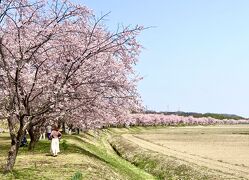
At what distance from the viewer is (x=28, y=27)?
65.1 feet

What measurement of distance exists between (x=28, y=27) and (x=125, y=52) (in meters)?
4.96

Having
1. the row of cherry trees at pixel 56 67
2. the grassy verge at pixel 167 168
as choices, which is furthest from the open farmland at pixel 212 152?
the row of cherry trees at pixel 56 67

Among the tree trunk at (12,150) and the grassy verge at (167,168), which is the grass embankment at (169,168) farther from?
the tree trunk at (12,150)

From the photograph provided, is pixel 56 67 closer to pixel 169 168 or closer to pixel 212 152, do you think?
pixel 169 168

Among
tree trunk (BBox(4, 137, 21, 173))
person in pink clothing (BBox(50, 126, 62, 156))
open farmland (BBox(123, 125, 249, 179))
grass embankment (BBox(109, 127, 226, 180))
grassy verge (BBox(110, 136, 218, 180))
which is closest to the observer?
tree trunk (BBox(4, 137, 21, 173))

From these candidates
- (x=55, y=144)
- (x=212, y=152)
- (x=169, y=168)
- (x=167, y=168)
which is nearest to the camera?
(x=55, y=144)

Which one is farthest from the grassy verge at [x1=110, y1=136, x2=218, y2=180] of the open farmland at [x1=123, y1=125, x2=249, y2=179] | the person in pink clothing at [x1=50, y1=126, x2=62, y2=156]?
the person in pink clothing at [x1=50, y1=126, x2=62, y2=156]

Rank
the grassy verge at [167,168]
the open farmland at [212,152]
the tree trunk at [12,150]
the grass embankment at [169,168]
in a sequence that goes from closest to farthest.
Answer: the tree trunk at [12,150], the grass embankment at [169,168], the grassy verge at [167,168], the open farmland at [212,152]

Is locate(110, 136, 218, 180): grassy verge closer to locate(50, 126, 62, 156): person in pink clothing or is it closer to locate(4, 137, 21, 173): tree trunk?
locate(50, 126, 62, 156): person in pink clothing

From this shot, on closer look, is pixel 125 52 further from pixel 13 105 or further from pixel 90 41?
pixel 13 105

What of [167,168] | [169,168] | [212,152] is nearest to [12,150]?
[169,168]

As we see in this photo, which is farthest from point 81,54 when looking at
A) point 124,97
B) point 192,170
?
point 192,170

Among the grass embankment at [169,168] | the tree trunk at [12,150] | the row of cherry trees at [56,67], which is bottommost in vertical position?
the grass embankment at [169,168]

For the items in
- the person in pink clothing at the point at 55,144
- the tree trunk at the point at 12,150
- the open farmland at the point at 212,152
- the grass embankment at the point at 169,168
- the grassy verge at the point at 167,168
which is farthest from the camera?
the open farmland at the point at 212,152
